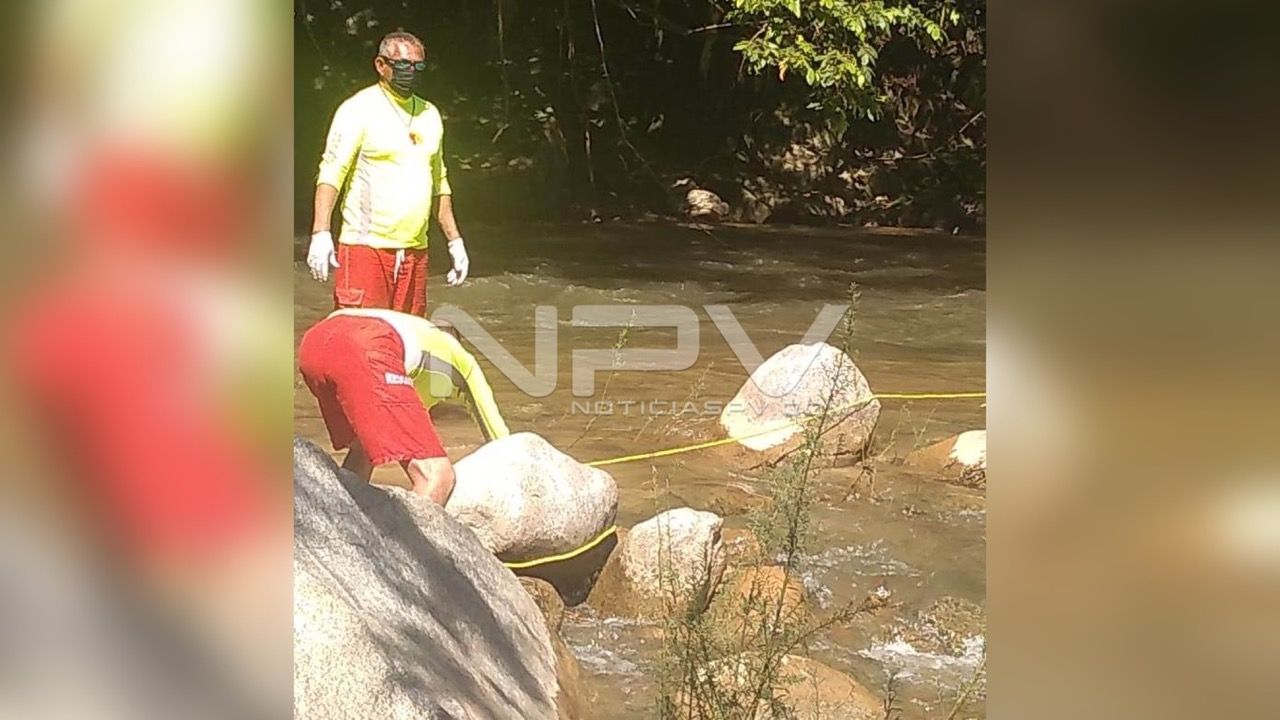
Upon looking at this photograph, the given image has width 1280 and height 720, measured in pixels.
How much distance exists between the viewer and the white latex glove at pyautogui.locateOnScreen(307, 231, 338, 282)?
398 cm

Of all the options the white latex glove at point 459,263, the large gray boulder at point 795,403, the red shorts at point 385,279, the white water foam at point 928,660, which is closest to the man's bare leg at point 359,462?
the red shorts at point 385,279

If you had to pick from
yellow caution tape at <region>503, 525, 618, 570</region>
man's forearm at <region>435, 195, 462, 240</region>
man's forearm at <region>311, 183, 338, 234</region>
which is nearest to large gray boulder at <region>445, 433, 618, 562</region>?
yellow caution tape at <region>503, 525, 618, 570</region>

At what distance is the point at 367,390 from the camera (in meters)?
4.04

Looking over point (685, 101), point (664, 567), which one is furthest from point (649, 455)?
point (685, 101)

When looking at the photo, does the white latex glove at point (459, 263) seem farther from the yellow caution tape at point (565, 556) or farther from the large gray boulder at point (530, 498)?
the yellow caution tape at point (565, 556)

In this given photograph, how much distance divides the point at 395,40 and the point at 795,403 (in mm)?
1265

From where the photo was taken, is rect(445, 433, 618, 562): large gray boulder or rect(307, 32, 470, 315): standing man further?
rect(445, 433, 618, 562): large gray boulder

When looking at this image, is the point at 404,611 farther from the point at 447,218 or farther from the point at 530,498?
the point at 447,218

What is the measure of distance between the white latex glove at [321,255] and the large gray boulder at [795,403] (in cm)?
99

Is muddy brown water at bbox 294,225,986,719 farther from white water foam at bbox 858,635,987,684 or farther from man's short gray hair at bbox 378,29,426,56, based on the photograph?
man's short gray hair at bbox 378,29,426,56

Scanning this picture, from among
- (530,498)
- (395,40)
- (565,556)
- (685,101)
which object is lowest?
(565,556)

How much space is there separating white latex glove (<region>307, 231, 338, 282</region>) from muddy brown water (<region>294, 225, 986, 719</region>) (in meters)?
0.03
